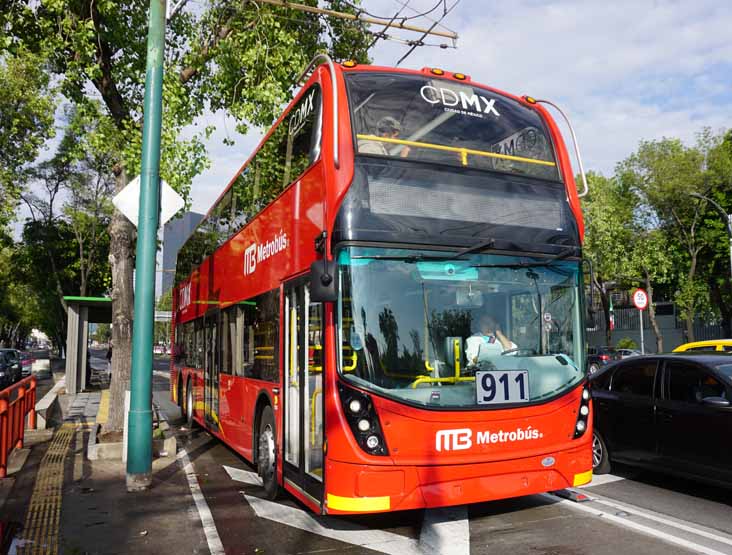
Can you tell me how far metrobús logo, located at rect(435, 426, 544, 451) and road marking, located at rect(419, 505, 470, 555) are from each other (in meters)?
0.82

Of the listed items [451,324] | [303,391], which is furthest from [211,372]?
[451,324]

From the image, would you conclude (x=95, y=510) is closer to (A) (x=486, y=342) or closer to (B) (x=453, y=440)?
(B) (x=453, y=440)

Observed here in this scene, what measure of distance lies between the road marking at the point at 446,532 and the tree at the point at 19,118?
1798 centimetres

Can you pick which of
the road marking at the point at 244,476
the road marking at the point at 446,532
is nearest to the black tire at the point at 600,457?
the road marking at the point at 446,532

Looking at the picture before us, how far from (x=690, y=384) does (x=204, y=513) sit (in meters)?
5.38

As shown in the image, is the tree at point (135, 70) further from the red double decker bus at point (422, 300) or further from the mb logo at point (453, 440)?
the mb logo at point (453, 440)

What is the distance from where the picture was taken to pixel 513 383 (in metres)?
5.73

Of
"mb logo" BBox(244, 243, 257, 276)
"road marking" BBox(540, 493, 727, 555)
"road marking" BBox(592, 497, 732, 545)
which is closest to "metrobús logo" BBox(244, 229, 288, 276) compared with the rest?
"mb logo" BBox(244, 243, 257, 276)

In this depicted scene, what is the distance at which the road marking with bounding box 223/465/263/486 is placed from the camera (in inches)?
323

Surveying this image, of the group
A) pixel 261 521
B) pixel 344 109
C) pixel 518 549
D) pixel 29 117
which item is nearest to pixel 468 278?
pixel 344 109

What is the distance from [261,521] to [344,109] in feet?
13.1

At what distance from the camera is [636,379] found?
799cm

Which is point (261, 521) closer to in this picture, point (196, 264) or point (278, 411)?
point (278, 411)

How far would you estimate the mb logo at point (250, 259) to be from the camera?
8.21 m
